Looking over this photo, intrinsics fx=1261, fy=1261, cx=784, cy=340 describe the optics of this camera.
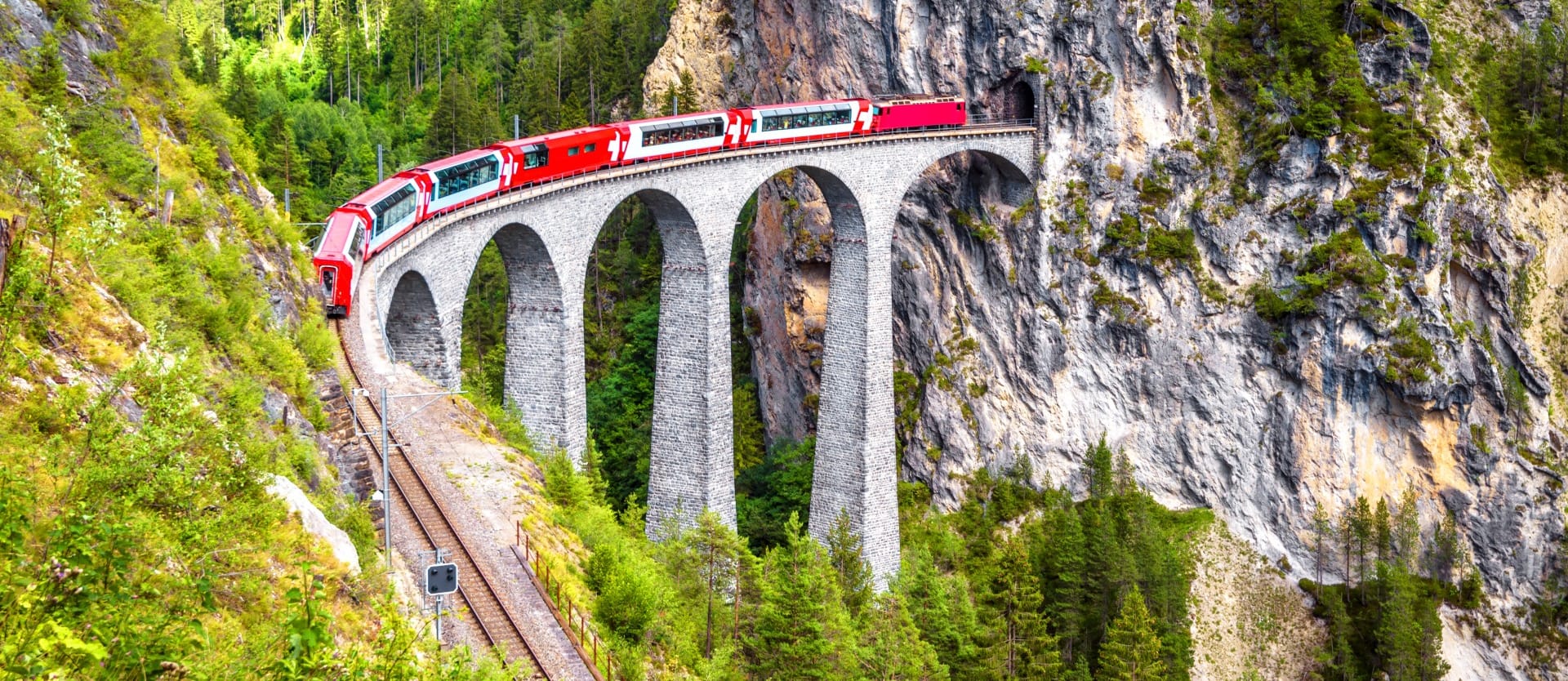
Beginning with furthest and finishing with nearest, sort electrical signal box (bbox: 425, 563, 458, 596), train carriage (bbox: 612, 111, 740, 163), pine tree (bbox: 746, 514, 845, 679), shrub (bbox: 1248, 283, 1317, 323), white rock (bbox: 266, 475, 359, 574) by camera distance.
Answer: shrub (bbox: 1248, 283, 1317, 323)
train carriage (bbox: 612, 111, 740, 163)
pine tree (bbox: 746, 514, 845, 679)
electrical signal box (bbox: 425, 563, 458, 596)
white rock (bbox: 266, 475, 359, 574)

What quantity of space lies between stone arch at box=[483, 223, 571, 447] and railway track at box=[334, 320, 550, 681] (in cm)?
1238

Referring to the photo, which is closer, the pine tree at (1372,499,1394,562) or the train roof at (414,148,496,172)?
the train roof at (414,148,496,172)

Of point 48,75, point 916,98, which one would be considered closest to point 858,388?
point 916,98

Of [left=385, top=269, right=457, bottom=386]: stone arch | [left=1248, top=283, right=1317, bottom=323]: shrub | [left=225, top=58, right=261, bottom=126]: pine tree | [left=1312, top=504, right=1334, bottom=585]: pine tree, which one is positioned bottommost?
[left=1312, top=504, right=1334, bottom=585]: pine tree

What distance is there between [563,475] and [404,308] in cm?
Result: 737

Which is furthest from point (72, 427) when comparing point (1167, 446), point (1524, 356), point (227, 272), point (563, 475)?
point (1524, 356)

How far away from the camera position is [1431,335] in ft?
169

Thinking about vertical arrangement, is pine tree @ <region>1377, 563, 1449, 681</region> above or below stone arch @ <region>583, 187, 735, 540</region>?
below

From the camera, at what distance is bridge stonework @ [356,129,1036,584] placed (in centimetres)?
3556

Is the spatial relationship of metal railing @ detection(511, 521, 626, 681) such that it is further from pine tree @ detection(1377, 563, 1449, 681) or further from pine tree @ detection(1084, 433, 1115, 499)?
pine tree @ detection(1084, 433, 1115, 499)

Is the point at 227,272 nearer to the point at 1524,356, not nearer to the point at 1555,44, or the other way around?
the point at 1524,356

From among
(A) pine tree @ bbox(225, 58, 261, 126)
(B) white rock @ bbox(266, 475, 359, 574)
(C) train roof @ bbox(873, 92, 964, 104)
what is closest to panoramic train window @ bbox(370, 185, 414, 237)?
(B) white rock @ bbox(266, 475, 359, 574)

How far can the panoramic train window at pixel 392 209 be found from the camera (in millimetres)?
32281

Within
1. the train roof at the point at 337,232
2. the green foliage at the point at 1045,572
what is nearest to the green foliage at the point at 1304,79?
the green foliage at the point at 1045,572
